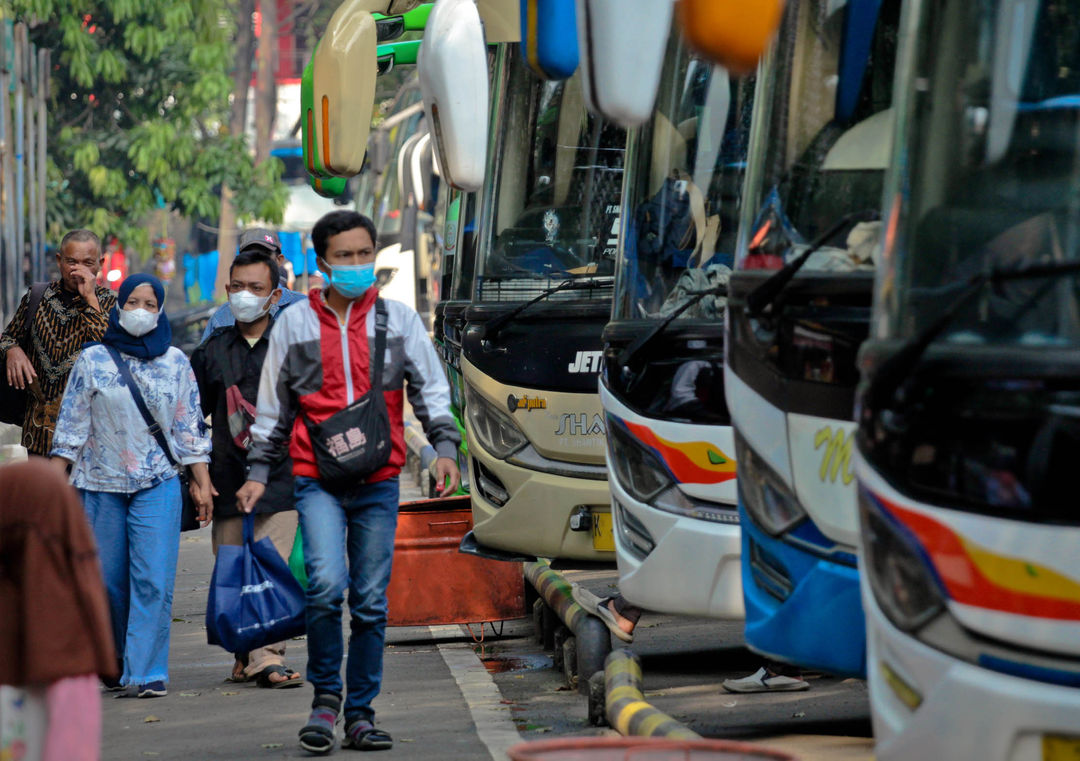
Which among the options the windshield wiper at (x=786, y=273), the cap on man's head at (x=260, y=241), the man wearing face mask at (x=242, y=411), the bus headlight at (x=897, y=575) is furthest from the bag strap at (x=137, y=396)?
the bus headlight at (x=897, y=575)

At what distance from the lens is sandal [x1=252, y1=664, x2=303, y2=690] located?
8.68 m

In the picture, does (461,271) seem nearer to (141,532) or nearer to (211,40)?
(141,532)

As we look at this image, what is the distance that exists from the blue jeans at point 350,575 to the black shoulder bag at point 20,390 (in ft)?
9.47

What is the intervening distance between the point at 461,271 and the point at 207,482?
4462 millimetres

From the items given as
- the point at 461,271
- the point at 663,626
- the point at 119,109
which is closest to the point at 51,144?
the point at 119,109

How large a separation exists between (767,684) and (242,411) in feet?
8.48

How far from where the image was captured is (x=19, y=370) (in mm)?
9109

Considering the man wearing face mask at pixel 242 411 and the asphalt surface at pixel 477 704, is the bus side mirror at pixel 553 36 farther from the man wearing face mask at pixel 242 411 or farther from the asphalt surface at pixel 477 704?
the man wearing face mask at pixel 242 411

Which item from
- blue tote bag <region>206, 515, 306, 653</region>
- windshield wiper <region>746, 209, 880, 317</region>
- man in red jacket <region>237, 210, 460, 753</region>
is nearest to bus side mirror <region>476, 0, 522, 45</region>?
man in red jacket <region>237, 210, 460, 753</region>

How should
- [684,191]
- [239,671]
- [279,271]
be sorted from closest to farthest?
[684,191], [239,671], [279,271]

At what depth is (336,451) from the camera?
6777 mm

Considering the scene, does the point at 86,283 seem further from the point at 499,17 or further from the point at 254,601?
the point at 499,17

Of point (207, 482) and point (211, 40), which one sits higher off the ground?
point (211, 40)

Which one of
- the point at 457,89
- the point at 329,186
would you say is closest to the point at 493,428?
the point at 329,186
